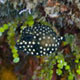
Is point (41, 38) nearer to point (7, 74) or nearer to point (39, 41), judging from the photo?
point (39, 41)

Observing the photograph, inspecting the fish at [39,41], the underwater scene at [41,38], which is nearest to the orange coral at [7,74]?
the underwater scene at [41,38]

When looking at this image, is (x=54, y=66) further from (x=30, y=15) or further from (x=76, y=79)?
(x=30, y=15)

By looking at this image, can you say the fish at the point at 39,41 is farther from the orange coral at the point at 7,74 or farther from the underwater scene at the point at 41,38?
the orange coral at the point at 7,74

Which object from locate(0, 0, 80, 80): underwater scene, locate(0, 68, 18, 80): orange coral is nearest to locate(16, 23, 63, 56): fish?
locate(0, 0, 80, 80): underwater scene

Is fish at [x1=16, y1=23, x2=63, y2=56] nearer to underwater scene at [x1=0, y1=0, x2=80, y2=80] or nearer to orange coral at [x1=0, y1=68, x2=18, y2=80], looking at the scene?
underwater scene at [x1=0, y1=0, x2=80, y2=80]

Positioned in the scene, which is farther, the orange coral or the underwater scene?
the orange coral

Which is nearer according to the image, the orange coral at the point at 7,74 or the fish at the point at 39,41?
the fish at the point at 39,41

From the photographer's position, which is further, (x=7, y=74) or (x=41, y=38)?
(x=7, y=74)

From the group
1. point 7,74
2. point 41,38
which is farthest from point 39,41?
point 7,74

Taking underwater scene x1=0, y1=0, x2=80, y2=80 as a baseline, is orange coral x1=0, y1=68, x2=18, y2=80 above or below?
below
